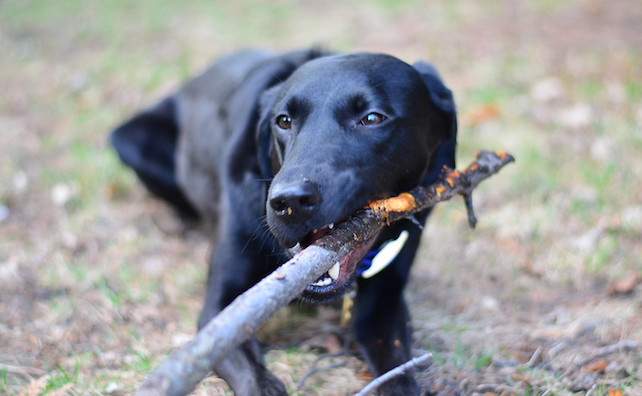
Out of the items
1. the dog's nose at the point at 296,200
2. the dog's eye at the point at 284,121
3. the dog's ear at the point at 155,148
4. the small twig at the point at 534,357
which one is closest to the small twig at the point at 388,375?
the dog's nose at the point at 296,200

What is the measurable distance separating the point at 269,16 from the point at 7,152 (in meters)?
3.62

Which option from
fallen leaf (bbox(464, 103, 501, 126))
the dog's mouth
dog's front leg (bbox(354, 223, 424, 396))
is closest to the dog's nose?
the dog's mouth

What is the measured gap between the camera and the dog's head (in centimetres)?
184

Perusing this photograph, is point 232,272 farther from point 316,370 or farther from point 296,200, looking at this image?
point 296,200

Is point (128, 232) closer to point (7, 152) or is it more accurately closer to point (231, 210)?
point (231, 210)

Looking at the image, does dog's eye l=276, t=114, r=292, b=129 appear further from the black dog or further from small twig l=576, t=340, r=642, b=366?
small twig l=576, t=340, r=642, b=366

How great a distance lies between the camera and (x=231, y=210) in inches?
104

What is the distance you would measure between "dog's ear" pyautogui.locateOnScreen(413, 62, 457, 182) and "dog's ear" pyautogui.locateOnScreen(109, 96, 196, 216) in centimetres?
206

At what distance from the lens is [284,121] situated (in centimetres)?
229

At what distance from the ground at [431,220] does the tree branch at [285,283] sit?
70cm

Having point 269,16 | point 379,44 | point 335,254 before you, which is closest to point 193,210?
point 335,254

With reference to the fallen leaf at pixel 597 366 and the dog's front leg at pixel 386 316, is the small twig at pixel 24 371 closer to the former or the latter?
the dog's front leg at pixel 386 316

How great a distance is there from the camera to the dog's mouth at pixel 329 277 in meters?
1.92

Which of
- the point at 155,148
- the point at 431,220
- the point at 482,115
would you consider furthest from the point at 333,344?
the point at 482,115
